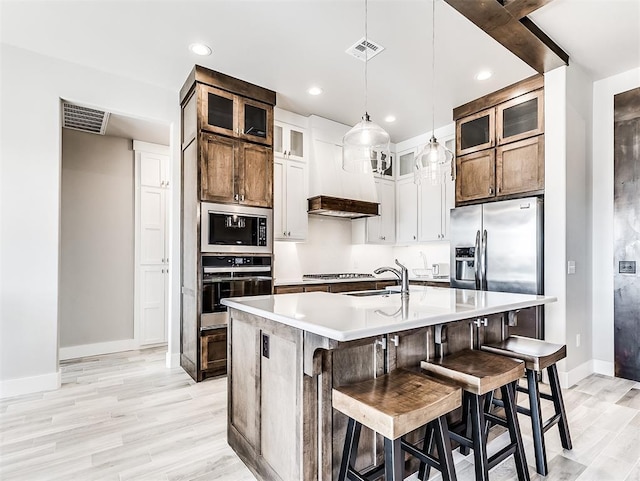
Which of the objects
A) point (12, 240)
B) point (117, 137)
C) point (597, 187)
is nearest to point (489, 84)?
point (597, 187)

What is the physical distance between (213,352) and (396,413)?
2571 mm

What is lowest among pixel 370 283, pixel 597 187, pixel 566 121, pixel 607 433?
pixel 607 433

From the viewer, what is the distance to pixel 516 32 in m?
2.71

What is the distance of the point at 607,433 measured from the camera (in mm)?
2379

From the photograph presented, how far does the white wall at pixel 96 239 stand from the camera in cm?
420

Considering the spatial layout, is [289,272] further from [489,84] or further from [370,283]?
[489,84]

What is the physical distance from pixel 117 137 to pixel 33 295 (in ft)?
7.50

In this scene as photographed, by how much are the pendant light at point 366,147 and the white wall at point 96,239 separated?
337 cm

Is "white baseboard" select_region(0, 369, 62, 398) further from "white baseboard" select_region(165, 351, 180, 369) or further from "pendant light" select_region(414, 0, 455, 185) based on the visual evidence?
"pendant light" select_region(414, 0, 455, 185)

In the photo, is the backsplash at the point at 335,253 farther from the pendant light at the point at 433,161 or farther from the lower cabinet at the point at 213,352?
the pendant light at the point at 433,161

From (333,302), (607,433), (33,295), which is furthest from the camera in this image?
(33,295)

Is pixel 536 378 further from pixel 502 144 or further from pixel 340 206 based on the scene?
pixel 340 206

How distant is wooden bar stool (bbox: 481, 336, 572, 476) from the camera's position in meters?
1.95

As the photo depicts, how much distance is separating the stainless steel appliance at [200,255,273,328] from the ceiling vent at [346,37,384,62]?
2.15 m
